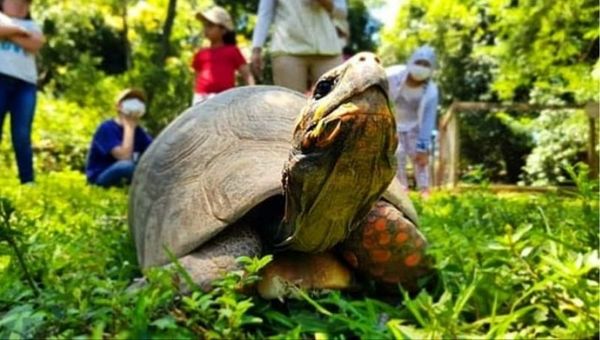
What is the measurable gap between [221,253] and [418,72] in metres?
4.25

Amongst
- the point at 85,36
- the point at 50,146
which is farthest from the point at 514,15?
the point at 85,36

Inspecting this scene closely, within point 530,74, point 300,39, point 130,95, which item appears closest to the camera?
point 300,39

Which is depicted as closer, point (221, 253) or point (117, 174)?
point (221, 253)

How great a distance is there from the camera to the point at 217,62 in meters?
5.19

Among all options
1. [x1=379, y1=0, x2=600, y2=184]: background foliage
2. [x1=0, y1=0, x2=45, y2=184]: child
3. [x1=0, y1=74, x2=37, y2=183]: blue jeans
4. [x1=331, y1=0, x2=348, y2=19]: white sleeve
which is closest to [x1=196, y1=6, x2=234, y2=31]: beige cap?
[x1=331, y1=0, x2=348, y2=19]: white sleeve

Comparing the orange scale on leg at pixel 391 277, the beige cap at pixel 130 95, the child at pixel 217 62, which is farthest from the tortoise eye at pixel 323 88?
the beige cap at pixel 130 95

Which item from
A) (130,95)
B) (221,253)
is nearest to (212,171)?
(221,253)

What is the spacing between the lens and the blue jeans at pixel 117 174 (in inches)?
229

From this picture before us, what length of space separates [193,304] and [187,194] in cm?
63

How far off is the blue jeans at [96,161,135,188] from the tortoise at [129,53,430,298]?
3.48m

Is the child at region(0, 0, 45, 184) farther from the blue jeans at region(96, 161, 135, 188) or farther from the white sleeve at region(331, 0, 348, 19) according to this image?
the white sleeve at region(331, 0, 348, 19)

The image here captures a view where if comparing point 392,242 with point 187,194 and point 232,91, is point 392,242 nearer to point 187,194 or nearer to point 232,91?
point 187,194

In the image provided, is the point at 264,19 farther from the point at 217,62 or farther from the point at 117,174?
the point at 117,174

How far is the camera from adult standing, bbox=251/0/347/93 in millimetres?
4238
